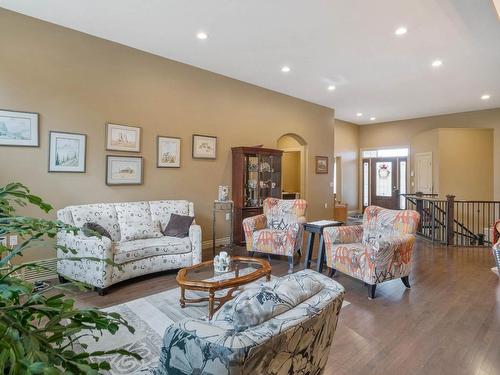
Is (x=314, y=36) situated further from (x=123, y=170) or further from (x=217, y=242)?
(x=217, y=242)

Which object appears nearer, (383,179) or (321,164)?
(321,164)

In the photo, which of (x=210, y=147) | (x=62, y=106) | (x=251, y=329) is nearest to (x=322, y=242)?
(x=210, y=147)

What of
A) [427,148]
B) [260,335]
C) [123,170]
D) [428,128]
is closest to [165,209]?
[123,170]

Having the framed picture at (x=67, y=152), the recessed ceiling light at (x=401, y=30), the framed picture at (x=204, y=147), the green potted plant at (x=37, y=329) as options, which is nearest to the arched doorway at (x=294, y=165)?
the framed picture at (x=204, y=147)

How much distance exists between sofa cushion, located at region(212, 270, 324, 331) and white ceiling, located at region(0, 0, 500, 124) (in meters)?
3.18

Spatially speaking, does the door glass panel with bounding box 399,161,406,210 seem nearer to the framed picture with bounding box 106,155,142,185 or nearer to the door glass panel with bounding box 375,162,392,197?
the door glass panel with bounding box 375,162,392,197

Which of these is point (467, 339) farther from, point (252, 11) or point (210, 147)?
point (210, 147)

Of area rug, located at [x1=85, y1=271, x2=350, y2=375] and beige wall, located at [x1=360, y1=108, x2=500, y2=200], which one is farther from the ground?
beige wall, located at [x1=360, y1=108, x2=500, y2=200]

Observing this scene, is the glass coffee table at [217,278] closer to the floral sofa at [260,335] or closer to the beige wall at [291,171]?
the floral sofa at [260,335]

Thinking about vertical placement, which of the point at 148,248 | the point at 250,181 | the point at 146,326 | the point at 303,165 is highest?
the point at 303,165

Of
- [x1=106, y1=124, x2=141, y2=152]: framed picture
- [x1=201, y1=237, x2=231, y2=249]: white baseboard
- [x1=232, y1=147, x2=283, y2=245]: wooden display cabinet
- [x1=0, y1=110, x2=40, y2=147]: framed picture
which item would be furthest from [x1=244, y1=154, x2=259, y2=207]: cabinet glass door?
[x1=0, y1=110, x2=40, y2=147]: framed picture

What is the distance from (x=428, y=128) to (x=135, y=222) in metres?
8.78

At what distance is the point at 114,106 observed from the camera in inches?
171

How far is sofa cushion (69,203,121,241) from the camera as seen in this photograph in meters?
3.70
